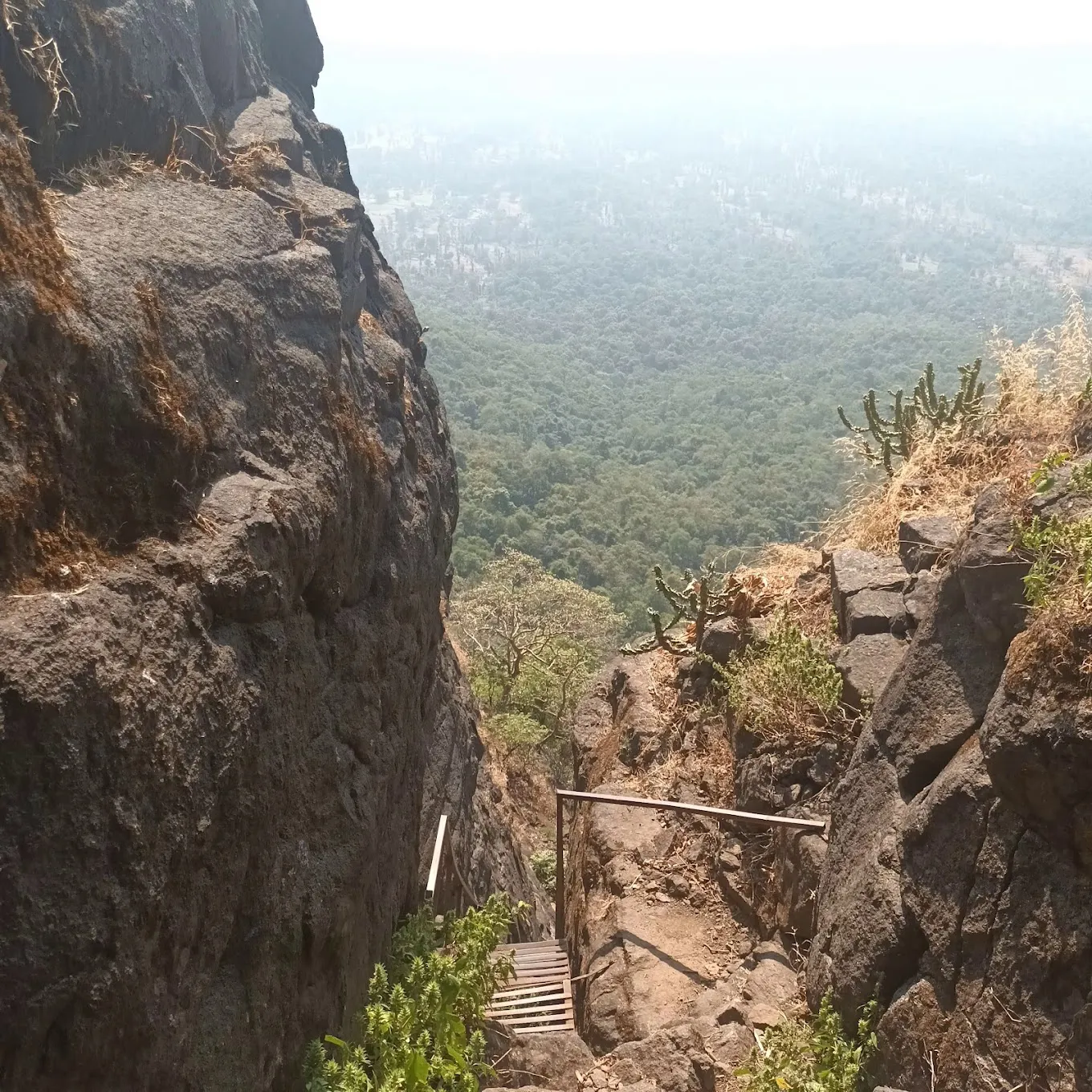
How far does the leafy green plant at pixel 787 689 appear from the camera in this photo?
25.2 feet

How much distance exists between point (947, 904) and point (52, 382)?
452 centimetres

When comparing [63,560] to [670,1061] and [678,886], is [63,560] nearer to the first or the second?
[670,1061]

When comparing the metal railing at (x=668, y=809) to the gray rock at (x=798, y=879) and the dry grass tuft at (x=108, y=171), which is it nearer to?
the gray rock at (x=798, y=879)

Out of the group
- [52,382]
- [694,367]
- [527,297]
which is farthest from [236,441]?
[527,297]

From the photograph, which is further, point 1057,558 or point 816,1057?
point 816,1057

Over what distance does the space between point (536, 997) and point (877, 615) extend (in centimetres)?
407

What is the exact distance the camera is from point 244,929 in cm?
442

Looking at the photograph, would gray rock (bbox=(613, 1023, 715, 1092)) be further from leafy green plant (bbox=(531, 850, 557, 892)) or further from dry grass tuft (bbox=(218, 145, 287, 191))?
leafy green plant (bbox=(531, 850, 557, 892))

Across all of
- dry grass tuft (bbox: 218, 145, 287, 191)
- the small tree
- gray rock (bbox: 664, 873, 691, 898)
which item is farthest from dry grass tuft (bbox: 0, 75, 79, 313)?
the small tree

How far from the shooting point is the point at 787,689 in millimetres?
7871

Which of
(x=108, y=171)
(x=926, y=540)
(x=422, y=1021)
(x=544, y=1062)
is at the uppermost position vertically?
(x=108, y=171)

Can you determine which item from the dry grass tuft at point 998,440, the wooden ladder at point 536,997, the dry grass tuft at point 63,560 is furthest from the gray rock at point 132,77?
the dry grass tuft at point 998,440

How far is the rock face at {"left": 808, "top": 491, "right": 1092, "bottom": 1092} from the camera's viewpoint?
3.78 metres

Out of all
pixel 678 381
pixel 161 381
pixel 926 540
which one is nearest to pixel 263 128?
pixel 161 381
